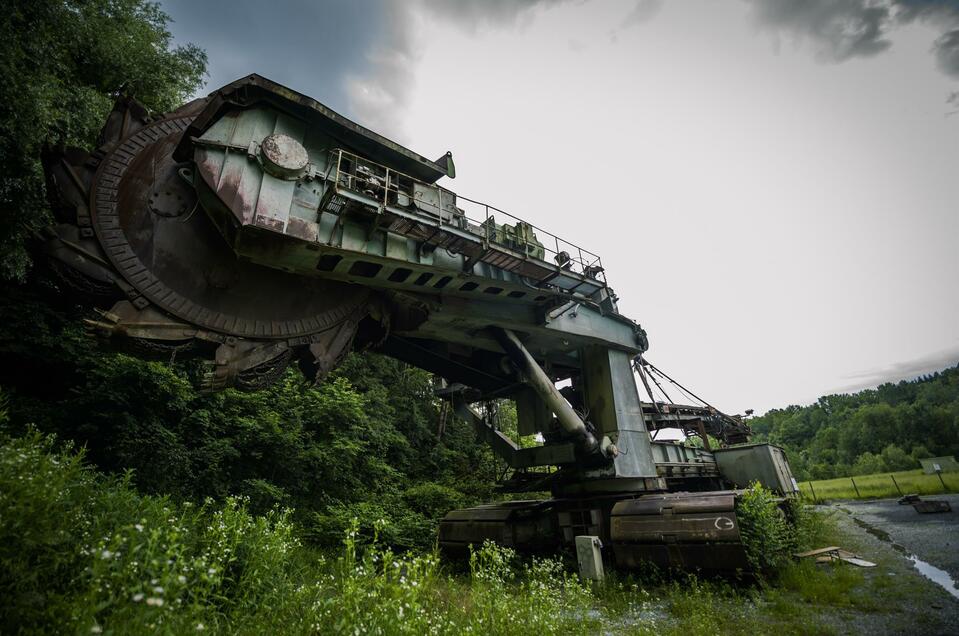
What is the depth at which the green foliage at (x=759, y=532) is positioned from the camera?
25.1 feet

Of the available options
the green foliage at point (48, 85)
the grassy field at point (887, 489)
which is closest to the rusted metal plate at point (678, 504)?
the green foliage at point (48, 85)

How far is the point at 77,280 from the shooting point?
5.34 metres

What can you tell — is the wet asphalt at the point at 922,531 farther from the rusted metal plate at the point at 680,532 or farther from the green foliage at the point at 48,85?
the green foliage at the point at 48,85

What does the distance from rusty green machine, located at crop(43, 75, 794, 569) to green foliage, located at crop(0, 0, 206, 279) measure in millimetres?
1161

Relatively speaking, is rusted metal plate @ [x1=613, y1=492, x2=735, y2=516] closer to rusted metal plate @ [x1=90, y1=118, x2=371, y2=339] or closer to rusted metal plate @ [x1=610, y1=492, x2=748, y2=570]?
rusted metal plate @ [x1=610, y1=492, x2=748, y2=570]

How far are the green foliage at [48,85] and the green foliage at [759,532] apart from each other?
1203 cm

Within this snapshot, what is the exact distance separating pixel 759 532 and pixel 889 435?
7594 cm

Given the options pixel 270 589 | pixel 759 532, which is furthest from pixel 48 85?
pixel 759 532

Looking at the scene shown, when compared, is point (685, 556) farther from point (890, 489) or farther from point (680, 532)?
point (890, 489)

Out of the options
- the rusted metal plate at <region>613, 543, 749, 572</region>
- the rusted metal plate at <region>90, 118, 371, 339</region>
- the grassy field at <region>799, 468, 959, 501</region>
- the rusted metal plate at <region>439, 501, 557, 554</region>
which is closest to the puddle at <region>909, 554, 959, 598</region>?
the rusted metal plate at <region>613, 543, 749, 572</region>

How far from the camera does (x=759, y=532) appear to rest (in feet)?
25.7

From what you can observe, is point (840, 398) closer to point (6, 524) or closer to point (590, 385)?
point (590, 385)

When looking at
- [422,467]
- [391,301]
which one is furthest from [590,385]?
[422,467]

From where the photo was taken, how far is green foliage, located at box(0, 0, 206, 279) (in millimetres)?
7086
